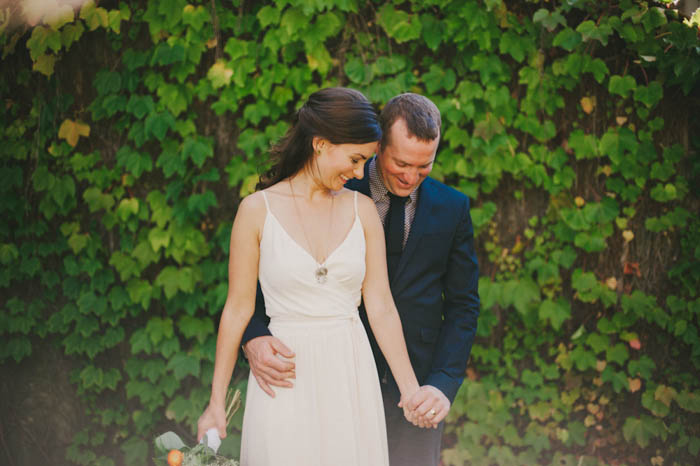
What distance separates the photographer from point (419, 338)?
2.24m

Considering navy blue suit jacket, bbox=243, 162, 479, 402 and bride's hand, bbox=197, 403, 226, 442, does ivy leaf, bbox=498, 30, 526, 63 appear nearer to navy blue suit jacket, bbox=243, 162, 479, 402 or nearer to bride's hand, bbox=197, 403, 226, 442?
navy blue suit jacket, bbox=243, 162, 479, 402

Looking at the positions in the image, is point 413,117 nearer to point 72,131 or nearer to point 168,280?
point 168,280

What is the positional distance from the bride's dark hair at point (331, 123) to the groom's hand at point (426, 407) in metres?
0.85

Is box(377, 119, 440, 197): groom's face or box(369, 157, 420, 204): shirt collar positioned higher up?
box(377, 119, 440, 197): groom's face

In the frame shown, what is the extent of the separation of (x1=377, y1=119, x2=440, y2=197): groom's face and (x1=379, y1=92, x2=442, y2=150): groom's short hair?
16 mm

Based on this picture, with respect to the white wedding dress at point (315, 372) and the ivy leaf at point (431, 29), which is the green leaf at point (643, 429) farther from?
the ivy leaf at point (431, 29)

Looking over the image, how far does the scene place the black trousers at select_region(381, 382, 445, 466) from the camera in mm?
2270

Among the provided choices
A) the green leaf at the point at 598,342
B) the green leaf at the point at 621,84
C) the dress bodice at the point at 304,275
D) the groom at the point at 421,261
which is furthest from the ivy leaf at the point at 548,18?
the dress bodice at the point at 304,275

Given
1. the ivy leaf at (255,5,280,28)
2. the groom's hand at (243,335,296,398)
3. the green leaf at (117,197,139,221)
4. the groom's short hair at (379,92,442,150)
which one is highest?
the ivy leaf at (255,5,280,28)

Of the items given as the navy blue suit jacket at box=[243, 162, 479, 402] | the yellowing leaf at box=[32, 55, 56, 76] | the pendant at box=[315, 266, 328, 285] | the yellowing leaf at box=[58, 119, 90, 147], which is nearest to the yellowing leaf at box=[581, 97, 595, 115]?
the navy blue suit jacket at box=[243, 162, 479, 402]

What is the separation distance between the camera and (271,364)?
1.79 m

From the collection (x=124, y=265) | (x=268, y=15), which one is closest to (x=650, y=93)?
(x=268, y=15)

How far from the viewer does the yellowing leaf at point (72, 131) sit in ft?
11.1

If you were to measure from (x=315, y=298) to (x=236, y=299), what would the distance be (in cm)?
25
